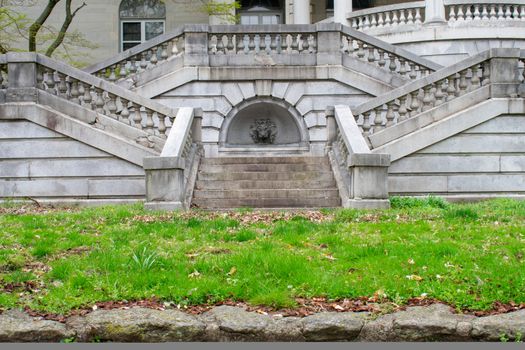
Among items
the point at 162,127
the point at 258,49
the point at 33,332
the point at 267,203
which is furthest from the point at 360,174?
the point at 33,332

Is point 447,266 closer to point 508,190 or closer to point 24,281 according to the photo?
point 24,281

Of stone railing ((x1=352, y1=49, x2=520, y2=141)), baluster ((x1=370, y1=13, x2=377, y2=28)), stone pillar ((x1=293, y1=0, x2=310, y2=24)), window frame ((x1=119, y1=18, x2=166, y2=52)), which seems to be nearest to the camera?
stone railing ((x1=352, y1=49, x2=520, y2=141))

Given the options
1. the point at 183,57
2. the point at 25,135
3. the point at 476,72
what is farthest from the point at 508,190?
the point at 25,135

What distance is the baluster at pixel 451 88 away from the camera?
51.2ft

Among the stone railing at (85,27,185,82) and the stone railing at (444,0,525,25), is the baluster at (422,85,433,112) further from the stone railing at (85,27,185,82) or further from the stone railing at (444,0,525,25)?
the stone railing at (444,0,525,25)

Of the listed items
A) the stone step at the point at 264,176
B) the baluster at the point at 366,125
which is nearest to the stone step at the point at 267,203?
the stone step at the point at 264,176

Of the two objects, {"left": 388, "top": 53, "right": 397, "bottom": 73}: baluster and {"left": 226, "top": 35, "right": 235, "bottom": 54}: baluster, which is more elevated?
{"left": 226, "top": 35, "right": 235, "bottom": 54}: baluster

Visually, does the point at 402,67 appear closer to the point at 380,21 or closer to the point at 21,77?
the point at 380,21

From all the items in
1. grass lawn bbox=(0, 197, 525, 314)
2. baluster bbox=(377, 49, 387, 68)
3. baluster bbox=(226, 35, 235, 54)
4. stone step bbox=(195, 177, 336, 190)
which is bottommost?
grass lawn bbox=(0, 197, 525, 314)

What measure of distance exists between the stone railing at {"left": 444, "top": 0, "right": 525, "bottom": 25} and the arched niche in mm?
6690

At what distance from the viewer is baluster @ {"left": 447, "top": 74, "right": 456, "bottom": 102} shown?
614 inches

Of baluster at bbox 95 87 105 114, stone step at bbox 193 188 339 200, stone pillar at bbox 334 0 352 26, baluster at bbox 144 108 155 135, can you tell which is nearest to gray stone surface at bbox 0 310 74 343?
stone step at bbox 193 188 339 200

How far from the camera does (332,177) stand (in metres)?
15.1

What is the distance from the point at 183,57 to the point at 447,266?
12.9m
